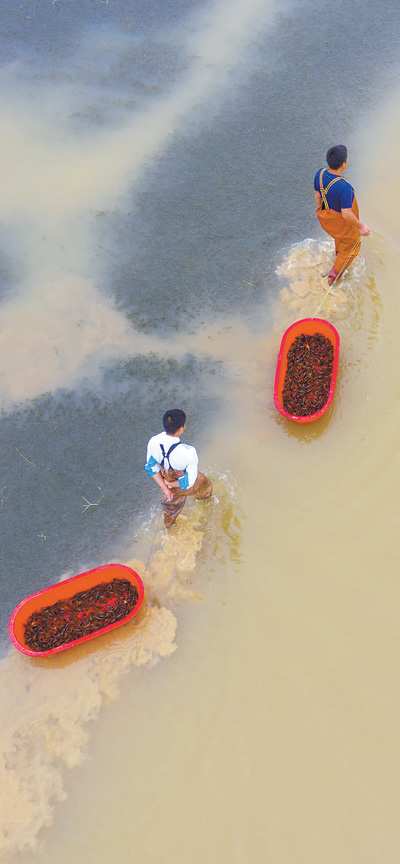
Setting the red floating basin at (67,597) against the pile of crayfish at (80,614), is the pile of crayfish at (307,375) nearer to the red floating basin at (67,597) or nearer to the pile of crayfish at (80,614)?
the red floating basin at (67,597)

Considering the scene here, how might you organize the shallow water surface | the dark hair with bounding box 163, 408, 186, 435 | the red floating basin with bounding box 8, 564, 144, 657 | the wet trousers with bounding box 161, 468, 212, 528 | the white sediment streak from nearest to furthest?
the dark hair with bounding box 163, 408, 186, 435, the shallow water surface, the red floating basin with bounding box 8, 564, 144, 657, the wet trousers with bounding box 161, 468, 212, 528, the white sediment streak

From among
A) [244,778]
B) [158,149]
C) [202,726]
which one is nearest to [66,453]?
[202,726]

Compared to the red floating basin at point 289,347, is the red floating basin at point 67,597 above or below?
below

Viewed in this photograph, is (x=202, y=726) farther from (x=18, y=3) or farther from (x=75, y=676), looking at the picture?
(x=18, y=3)

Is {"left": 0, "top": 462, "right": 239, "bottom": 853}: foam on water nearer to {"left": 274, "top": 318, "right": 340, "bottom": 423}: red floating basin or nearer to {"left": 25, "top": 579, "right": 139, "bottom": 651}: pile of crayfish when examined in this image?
{"left": 25, "top": 579, "right": 139, "bottom": 651}: pile of crayfish

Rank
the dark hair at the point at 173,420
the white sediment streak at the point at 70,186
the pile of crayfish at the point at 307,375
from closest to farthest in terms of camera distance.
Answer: the dark hair at the point at 173,420, the pile of crayfish at the point at 307,375, the white sediment streak at the point at 70,186

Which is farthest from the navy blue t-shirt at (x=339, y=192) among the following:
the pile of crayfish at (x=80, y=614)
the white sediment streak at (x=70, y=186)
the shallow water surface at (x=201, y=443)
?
the pile of crayfish at (x=80, y=614)

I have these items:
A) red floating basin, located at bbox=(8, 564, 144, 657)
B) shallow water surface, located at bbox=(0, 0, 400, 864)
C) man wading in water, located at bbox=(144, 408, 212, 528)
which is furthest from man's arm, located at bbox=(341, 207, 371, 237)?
red floating basin, located at bbox=(8, 564, 144, 657)

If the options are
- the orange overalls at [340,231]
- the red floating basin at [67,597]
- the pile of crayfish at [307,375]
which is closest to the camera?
the red floating basin at [67,597]

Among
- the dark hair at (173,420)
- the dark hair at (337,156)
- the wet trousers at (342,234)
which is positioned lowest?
the dark hair at (173,420)

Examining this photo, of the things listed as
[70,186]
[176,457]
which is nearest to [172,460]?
[176,457]
